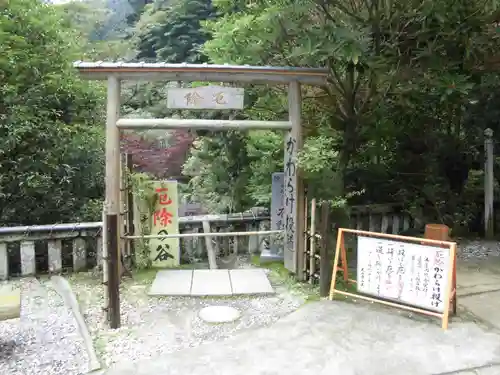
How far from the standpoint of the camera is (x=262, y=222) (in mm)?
7309

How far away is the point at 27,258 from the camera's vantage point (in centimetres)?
629

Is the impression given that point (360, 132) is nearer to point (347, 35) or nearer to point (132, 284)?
point (347, 35)

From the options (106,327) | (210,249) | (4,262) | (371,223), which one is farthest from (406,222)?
(4,262)

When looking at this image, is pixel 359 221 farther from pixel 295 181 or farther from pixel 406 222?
pixel 295 181

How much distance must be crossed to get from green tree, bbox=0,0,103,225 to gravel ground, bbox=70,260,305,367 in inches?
64.4

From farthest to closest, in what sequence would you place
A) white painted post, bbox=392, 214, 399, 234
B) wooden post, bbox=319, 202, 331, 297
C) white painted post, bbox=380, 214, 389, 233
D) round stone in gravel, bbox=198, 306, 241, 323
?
white painted post, bbox=392, 214, 399, 234 < white painted post, bbox=380, 214, 389, 233 < wooden post, bbox=319, 202, 331, 297 < round stone in gravel, bbox=198, 306, 241, 323

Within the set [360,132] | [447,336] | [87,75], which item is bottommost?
[447,336]

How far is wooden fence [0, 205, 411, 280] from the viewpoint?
246 inches

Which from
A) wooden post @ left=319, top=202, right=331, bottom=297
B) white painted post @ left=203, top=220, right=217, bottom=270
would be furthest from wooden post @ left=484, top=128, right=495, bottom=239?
white painted post @ left=203, top=220, right=217, bottom=270

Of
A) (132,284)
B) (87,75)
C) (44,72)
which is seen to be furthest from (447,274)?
(44,72)

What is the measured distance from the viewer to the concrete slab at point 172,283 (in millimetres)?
5621

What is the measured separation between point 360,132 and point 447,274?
3114 mm

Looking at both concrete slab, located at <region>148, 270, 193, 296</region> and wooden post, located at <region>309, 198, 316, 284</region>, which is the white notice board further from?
concrete slab, located at <region>148, 270, 193, 296</region>

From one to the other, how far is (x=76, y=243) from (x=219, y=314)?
263 centimetres
